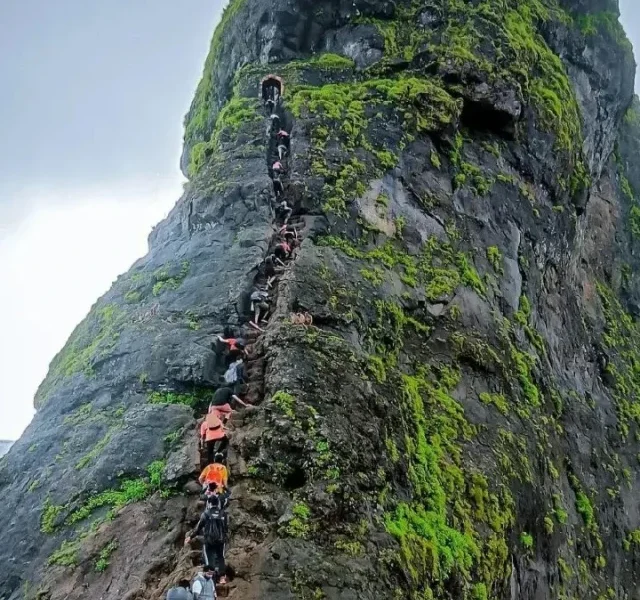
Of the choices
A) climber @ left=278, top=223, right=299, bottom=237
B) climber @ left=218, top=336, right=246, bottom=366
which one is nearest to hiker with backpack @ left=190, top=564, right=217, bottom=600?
climber @ left=218, top=336, right=246, bottom=366

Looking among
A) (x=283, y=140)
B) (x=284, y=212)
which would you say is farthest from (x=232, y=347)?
(x=283, y=140)

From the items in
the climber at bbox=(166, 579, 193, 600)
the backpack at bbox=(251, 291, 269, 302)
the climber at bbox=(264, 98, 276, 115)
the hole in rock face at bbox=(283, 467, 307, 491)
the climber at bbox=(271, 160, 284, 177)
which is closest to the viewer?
the climber at bbox=(166, 579, 193, 600)

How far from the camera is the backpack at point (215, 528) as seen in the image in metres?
9.21

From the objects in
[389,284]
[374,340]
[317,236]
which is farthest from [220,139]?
[374,340]

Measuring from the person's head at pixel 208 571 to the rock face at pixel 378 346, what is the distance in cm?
37

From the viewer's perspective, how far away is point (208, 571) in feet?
29.3

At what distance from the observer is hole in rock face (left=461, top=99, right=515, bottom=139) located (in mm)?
19688

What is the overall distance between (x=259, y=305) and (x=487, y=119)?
9647 mm

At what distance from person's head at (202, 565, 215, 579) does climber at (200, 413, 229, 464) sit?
6.79 ft

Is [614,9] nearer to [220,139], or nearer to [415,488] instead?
[220,139]

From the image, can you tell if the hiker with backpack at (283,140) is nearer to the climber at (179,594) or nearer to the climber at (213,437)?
the climber at (213,437)

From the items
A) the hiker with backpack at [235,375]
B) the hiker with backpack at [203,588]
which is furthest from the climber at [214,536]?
the hiker with backpack at [235,375]

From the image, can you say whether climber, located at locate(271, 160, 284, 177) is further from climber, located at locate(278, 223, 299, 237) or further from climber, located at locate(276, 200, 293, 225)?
climber, located at locate(278, 223, 299, 237)

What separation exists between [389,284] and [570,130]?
10.4 meters
